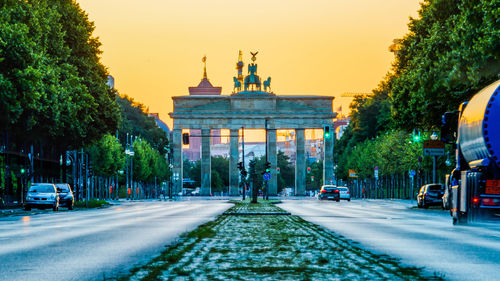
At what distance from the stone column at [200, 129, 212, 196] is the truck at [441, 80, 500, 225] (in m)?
127

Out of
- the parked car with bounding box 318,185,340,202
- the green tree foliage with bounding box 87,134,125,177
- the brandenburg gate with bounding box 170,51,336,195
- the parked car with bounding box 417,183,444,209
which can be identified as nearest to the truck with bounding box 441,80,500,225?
the parked car with bounding box 417,183,444,209

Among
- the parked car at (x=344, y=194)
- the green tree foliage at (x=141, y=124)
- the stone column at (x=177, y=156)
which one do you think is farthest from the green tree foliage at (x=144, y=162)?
the parked car at (x=344, y=194)

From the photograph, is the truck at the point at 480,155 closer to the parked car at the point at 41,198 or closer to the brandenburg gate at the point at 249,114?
the parked car at the point at 41,198

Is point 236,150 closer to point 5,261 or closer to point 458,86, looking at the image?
point 458,86

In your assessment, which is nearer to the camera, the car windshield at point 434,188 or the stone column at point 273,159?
the car windshield at point 434,188

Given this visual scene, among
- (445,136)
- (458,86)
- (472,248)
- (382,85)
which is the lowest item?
(472,248)

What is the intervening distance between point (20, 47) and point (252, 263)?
85.9 ft

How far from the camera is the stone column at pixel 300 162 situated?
152m

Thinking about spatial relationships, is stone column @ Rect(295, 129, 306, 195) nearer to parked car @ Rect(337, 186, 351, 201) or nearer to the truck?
parked car @ Rect(337, 186, 351, 201)

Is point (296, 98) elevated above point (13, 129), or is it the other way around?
point (296, 98)

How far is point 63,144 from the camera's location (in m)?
53.2

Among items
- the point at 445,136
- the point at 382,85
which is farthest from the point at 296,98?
the point at 445,136

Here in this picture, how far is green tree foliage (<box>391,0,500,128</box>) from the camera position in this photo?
30859 millimetres

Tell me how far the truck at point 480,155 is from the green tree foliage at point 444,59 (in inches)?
303
